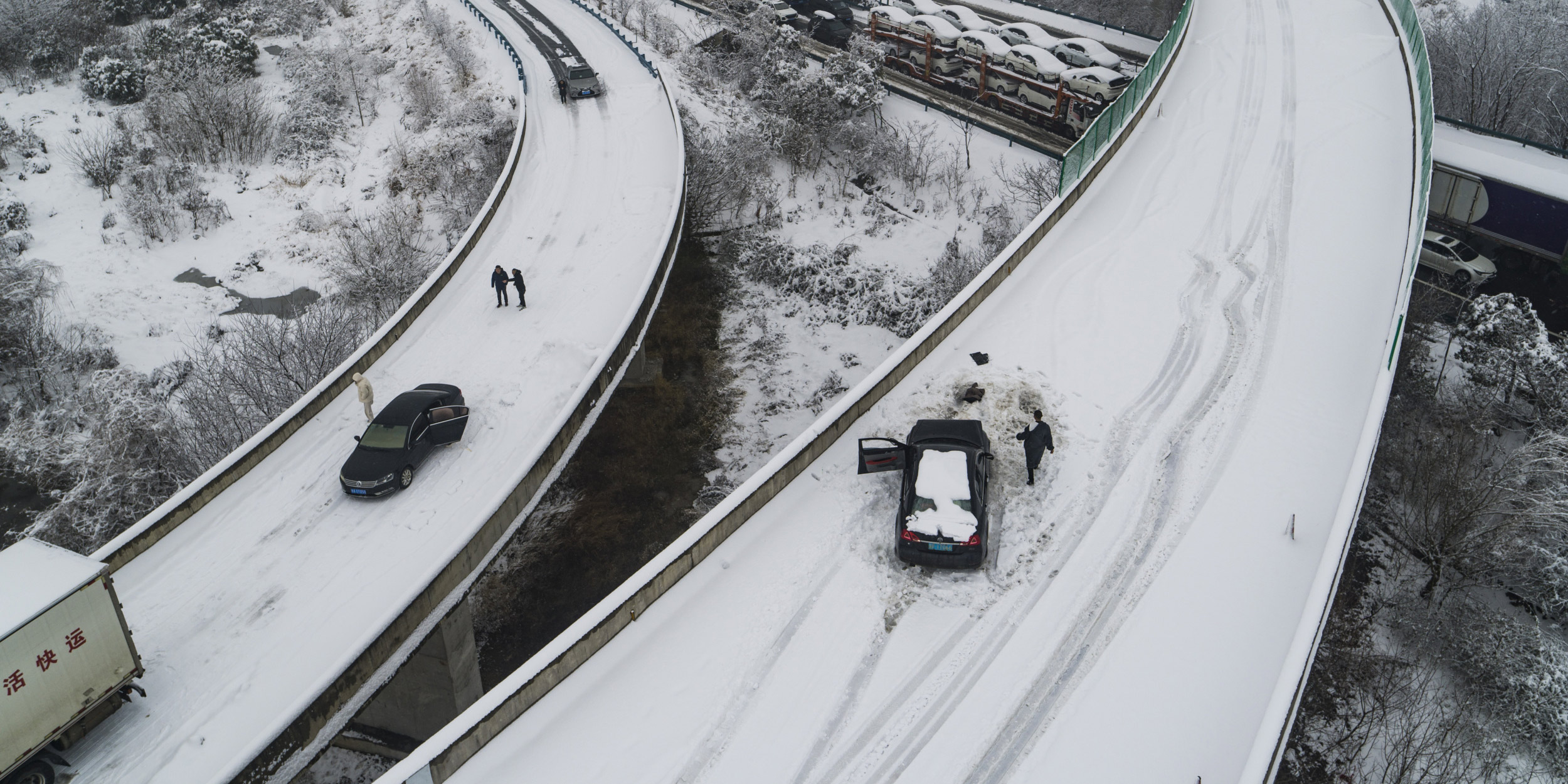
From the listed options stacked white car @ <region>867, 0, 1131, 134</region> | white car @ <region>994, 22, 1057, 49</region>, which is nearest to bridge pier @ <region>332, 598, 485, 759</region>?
stacked white car @ <region>867, 0, 1131, 134</region>

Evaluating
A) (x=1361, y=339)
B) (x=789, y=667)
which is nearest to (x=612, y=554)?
(x=789, y=667)

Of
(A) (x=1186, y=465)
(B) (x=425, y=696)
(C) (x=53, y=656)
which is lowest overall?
(B) (x=425, y=696)

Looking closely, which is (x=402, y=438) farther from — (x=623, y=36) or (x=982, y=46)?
(x=623, y=36)

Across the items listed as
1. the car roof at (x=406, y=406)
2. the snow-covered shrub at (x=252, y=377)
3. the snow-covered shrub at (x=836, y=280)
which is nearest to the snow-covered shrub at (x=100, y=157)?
the snow-covered shrub at (x=252, y=377)

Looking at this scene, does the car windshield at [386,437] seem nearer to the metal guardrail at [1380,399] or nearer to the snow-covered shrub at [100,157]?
the metal guardrail at [1380,399]

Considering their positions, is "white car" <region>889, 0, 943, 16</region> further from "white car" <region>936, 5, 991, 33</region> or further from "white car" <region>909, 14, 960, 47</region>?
"white car" <region>909, 14, 960, 47</region>

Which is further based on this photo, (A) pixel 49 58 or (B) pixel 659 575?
(A) pixel 49 58

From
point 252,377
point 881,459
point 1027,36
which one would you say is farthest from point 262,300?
Result: point 1027,36
